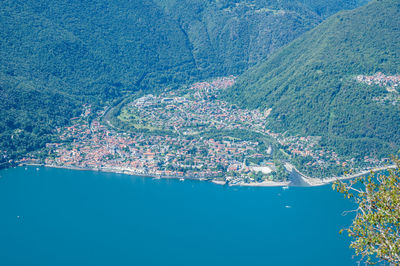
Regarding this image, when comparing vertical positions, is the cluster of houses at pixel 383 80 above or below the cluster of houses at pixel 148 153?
above

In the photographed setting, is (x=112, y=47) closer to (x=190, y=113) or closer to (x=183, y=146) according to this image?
(x=190, y=113)

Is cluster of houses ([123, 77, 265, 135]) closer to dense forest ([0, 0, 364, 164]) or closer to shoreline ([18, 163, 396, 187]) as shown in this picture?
dense forest ([0, 0, 364, 164])

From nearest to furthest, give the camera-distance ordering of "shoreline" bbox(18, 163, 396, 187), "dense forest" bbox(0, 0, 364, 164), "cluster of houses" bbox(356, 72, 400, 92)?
"shoreline" bbox(18, 163, 396, 187) → "cluster of houses" bbox(356, 72, 400, 92) → "dense forest" bbox(0, 0, 364, 164)

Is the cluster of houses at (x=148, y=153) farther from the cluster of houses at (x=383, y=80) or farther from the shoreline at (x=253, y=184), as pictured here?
the cluster of houses at (x=383, y=80)

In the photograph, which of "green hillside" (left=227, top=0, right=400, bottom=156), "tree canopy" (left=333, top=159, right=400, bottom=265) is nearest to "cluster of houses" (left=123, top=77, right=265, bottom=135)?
"green hillside" (left=227, top=0, right=400, bottom=156)

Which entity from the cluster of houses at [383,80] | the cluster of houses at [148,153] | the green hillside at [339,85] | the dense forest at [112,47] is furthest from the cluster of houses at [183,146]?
the cluster of houses at [383,80]

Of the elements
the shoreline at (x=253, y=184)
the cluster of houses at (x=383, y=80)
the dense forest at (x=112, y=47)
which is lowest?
the shoreline at (x=253, y=184)
